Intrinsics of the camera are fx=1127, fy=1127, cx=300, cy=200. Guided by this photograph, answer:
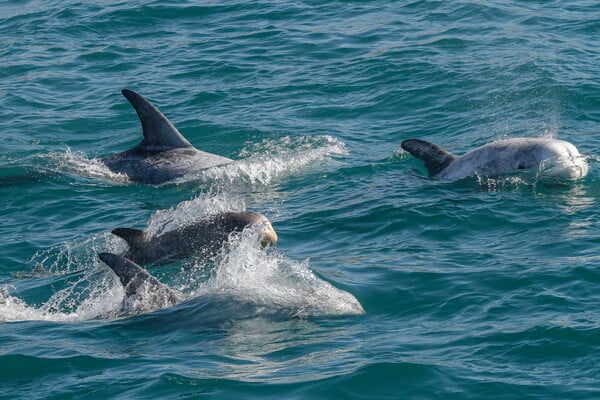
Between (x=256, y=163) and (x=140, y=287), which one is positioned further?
(x=256, y=163)

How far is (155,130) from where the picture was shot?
1852cm

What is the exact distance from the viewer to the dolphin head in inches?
560

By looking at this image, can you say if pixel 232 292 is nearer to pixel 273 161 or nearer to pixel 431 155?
pixel 431 155

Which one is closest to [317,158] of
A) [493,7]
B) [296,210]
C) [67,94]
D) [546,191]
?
[296,210]

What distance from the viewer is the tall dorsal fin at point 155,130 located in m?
18.0

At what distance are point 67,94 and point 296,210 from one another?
9489mm

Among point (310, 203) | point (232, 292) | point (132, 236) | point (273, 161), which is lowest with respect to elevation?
point (310, 203)

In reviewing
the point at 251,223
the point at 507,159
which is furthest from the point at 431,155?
the point at 251,223

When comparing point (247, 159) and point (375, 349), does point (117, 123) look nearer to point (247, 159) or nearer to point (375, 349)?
point (247, 159)

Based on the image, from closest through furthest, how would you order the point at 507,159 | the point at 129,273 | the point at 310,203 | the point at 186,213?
the point at 129,273, the point at 186,213, the point at 310,203, the point at 507,159

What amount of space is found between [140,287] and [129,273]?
19 cm

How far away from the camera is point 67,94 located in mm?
23984

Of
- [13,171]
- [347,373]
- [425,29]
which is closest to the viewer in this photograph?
[347,373]

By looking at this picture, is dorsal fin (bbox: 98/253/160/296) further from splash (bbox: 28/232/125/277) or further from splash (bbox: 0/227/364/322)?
splash (bbox: 28/232/125/277)
